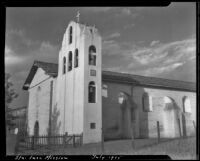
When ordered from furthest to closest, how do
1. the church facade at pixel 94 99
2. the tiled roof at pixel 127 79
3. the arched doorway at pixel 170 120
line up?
the arched doorway at pixel 170 120
the tiled roof at pixel 127 79
the church facade at pixel 94 99

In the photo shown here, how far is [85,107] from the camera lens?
17.7 m

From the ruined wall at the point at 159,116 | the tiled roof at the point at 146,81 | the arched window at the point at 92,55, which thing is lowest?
the ruined wall at the point at 159,116

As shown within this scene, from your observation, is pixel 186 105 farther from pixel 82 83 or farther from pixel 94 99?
pixel 82 83

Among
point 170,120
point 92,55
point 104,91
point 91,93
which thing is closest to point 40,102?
point 104,91

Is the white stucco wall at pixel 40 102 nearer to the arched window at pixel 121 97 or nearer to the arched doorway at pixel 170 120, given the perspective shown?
the arched window at pixel 121 97

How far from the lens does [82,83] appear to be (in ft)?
59.0

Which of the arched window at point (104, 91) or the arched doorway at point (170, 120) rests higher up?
the arched window at point (104, 91)

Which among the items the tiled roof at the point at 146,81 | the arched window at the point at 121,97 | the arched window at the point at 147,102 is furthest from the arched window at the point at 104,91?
the arched window at the point at 147,102

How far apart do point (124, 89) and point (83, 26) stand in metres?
6.74

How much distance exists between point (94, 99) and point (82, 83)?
5.07ft

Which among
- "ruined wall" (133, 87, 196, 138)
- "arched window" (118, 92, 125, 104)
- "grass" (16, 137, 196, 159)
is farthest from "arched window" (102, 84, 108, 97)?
"grass" (16, 137, 196, 159)

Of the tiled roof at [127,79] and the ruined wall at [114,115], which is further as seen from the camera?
the tiled roof at [127,79]

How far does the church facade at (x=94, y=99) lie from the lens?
714 inches

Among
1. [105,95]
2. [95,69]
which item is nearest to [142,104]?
[105,95]
